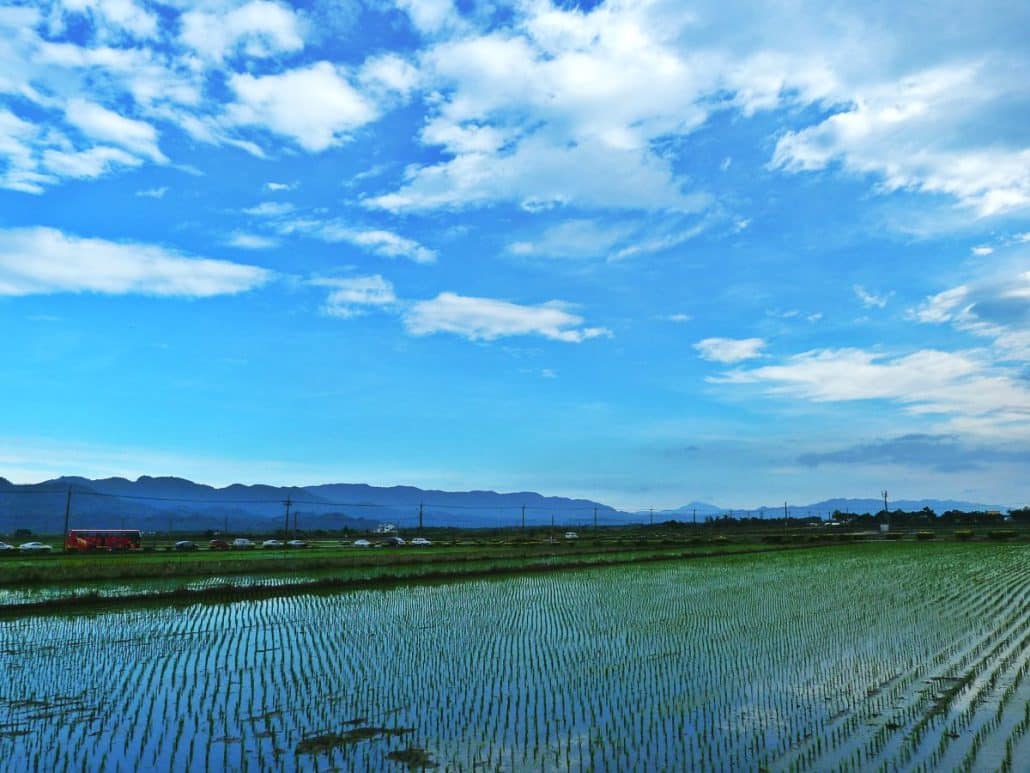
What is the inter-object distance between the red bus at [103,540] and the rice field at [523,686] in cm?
2786

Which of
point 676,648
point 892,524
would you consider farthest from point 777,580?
point 892,524

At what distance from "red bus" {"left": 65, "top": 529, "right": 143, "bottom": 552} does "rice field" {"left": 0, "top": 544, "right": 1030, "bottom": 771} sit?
27.9 meters

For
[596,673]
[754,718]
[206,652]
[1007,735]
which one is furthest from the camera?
[206,652]

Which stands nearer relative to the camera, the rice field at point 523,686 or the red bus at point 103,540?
the rice field at point 523,686

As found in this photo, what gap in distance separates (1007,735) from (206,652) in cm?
986

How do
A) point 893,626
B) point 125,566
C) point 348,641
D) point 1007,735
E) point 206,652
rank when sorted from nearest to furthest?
point 1007,735 → point 206,652 → point 348,641 → point 893,626 → point 125,566

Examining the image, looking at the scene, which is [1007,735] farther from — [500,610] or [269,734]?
[500,610]

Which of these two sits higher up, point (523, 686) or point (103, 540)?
point (103, 540)

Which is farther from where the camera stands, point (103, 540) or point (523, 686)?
point (103, 540)

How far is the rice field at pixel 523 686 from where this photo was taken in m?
6.17

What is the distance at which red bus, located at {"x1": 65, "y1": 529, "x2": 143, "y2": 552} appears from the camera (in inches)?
1528

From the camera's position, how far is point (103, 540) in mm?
39938

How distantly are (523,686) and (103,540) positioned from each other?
39273 millimetres

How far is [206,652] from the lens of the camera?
10.5m
